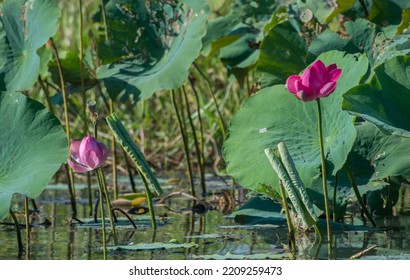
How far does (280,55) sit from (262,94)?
440 mm

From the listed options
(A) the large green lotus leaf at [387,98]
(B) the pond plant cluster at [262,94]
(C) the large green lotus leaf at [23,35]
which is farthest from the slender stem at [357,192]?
(C) the large green lotus leaf at [23,35]

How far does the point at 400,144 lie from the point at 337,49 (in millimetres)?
463

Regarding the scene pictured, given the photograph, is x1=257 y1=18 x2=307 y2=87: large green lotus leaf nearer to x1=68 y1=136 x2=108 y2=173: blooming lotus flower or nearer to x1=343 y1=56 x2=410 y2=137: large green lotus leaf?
x1=343 y1=56 x2=410 y2=137: large green lotus leaf

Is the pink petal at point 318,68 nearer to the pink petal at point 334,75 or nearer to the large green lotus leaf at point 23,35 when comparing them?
the pink petal at point 334,75

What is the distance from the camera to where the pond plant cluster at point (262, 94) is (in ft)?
9.32

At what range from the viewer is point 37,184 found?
2.91 meters

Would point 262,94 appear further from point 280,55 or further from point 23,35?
point 23,35

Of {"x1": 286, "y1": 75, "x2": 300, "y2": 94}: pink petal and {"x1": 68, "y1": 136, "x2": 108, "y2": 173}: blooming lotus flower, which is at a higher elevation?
{"x1": 286, "y1": 75, "x2": 300, "y2": 94}: pink petal

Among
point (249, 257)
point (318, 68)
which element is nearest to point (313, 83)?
point (318, 68)

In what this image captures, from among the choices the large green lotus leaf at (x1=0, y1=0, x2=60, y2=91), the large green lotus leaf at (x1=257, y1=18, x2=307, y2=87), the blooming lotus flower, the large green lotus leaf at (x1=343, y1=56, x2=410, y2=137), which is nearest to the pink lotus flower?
the large green lotus leaf at (x1=343, y1=56, x2=410, y2=137)

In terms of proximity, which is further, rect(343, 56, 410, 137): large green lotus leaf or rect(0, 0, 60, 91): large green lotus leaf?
rect(0, 0, 60, 91): large green lotus leaf

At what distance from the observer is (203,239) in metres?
3.12

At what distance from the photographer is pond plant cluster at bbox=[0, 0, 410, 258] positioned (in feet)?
9.32
